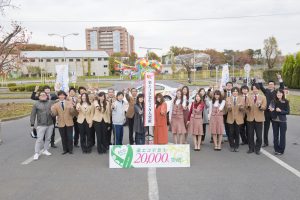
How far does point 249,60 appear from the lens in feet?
276

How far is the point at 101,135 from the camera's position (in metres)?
8.41

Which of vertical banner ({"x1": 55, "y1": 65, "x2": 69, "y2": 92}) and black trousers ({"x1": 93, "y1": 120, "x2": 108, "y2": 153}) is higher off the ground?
vertical banner ({"x1": 55, "y1": 65, "x2": 69, "y2": 92})

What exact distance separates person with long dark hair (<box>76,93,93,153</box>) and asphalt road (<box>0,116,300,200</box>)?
12.6 inches

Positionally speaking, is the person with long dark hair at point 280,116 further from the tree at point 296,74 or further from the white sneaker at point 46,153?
the tree at point 296,74

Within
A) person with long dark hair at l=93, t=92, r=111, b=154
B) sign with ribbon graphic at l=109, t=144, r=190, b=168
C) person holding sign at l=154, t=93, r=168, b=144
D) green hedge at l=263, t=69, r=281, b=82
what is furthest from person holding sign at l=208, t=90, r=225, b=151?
green hedge at l=263, t=69, r=281, b=82

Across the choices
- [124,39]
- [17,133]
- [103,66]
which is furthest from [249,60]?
[124,39]

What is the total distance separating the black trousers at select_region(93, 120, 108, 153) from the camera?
836 centimetres

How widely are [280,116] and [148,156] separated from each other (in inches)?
140

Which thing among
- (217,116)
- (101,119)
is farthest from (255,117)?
(101,119)

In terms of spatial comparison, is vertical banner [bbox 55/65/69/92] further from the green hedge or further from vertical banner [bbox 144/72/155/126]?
the green hedge

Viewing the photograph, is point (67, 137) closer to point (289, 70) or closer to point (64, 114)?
Result: point (64, 114)

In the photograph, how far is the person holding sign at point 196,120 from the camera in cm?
848

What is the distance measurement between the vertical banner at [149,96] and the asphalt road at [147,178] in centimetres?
145

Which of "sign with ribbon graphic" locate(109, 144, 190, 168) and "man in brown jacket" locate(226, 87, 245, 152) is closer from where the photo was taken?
"sign with ribbon graphic" locate(109, 144, 190, 168)
